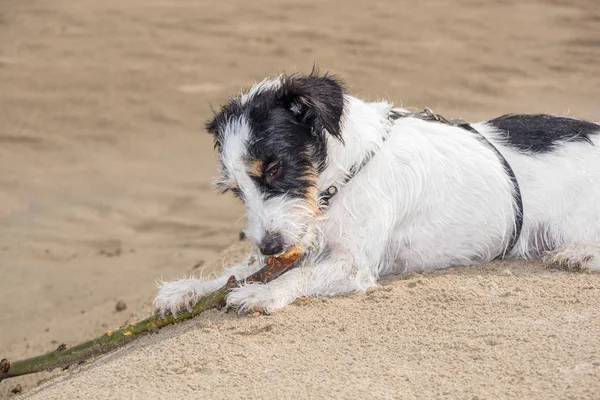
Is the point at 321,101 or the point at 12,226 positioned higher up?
the point at 321,101

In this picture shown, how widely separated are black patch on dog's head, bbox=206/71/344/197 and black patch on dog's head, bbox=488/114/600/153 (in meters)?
1.31

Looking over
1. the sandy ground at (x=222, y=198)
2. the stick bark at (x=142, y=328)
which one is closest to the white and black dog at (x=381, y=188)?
the stick bark at (x=142, y=328)

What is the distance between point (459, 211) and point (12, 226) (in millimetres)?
5947

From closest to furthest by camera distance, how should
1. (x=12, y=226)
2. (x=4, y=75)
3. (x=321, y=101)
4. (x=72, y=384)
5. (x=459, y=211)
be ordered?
(x=72, y=384) < (x=321, y=101) < (x=459, y=211) < (x=12, y=226) < (x=4, y=75)

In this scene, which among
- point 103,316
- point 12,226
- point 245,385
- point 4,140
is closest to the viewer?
point 245,385

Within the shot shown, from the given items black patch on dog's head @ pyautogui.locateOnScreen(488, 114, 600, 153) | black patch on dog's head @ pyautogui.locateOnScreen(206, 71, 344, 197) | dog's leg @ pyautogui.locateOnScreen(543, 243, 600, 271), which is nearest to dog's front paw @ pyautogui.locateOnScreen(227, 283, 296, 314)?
black patch on dog's head @ pyautogui.locateOnScreen(206, 71, 344, 197)

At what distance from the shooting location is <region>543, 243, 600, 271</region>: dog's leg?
511 centimetres

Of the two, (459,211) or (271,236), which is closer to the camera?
(271,236)

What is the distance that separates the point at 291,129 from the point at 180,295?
1268 millimetres

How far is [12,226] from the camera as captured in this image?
9.48m

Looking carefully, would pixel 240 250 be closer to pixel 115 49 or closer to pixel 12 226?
pixel 12 226

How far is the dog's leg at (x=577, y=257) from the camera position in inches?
201

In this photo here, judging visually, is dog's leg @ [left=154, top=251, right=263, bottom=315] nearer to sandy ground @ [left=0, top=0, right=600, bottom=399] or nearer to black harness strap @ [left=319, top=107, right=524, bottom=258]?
sandy ground @ [left=0, top=0, right=600, bottom=399]

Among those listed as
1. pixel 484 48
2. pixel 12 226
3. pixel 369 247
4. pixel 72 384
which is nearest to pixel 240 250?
pixel 369 247
